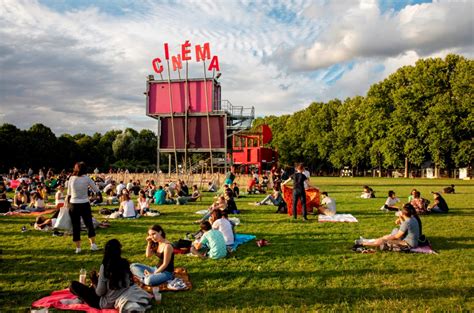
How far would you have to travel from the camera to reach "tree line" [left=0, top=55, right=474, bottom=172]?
49750 mm

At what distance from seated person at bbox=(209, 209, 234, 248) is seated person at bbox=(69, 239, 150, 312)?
4.07m

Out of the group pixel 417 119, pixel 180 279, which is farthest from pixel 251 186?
pixel 417 119

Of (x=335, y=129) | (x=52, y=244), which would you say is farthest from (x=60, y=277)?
(x=335, y=129)

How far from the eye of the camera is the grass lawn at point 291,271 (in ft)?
20.3

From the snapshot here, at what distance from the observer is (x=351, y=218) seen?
14906 mm

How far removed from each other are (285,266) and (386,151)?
5256cm

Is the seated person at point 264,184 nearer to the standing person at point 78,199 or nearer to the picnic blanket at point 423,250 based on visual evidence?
the picnic blanket at point 423,250

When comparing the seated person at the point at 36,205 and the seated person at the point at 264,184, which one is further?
the seated person at the point at 264,184

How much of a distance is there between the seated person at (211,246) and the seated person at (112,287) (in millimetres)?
3172

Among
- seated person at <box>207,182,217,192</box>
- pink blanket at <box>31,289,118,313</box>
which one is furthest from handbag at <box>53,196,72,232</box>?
seated person at <box>207,182,217,192</box>

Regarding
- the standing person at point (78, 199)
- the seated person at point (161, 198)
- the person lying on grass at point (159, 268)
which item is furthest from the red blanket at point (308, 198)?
the person lying on grass at point (159, 268)

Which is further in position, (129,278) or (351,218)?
(351,218)

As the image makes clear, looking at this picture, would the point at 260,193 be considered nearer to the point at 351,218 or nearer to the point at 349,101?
the point at 351,218

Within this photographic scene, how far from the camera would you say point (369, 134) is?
62.8 metres
